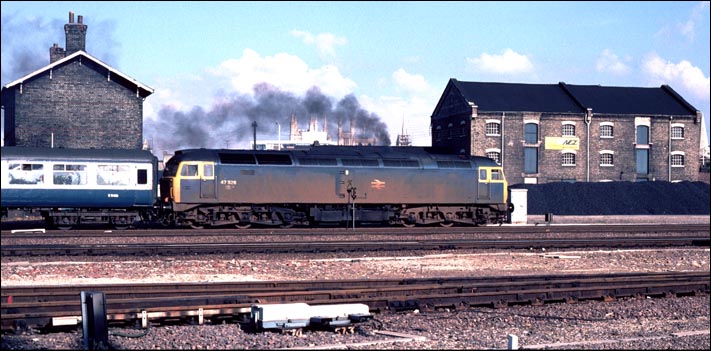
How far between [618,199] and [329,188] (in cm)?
2433

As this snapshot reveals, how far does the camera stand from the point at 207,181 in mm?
29984

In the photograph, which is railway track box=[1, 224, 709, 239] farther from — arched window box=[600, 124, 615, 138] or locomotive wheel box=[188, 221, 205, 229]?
arched window box=[600, 124, 615, 138]

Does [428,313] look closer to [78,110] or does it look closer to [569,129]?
[78,110]

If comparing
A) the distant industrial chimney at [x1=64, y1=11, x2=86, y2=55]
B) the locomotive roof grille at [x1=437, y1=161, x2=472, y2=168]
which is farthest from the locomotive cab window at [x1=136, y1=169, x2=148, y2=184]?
the distant industrial chimney at [x1=64, y1=11, x2=86, y2=55]

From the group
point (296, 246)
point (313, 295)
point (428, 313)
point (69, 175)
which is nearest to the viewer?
point (428, 313)

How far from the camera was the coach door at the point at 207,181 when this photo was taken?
2989cm

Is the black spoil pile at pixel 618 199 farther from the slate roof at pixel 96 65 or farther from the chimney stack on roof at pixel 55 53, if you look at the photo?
the chimney stack on roof at pixel 55 53

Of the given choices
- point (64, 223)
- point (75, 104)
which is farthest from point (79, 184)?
point (75, 104)

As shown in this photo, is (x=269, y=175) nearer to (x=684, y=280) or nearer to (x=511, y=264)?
(x=511, y=264)

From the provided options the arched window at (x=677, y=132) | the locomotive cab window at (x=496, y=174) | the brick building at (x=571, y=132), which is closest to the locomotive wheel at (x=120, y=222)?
the locomotive cab window at (x=496, y=174)

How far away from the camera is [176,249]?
2134cm

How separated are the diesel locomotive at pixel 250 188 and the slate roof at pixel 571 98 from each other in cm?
2369

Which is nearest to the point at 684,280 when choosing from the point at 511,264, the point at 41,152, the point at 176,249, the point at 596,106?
the point at 511,264

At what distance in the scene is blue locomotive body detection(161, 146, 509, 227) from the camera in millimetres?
30094
